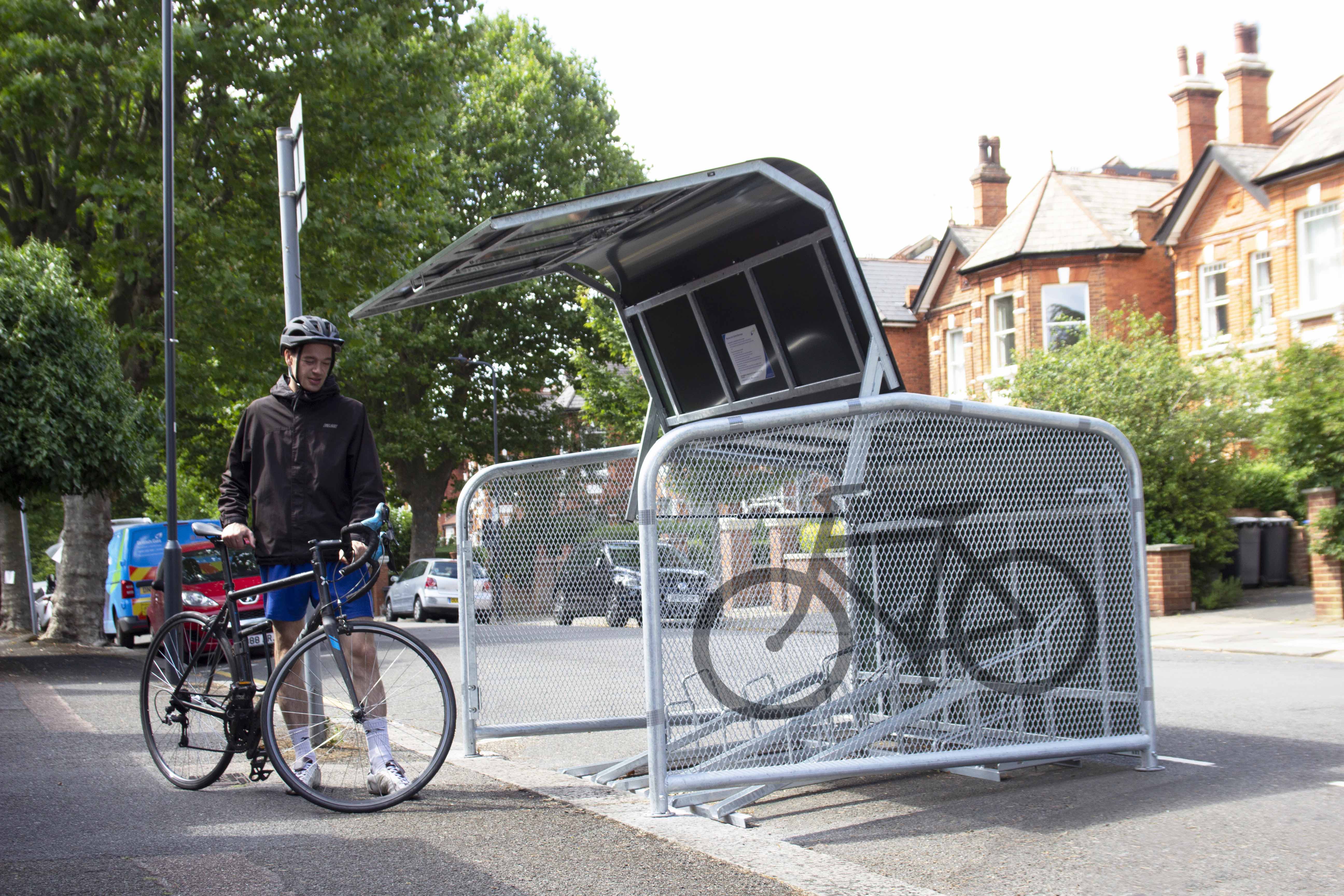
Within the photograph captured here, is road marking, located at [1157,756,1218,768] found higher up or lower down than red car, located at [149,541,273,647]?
lower down

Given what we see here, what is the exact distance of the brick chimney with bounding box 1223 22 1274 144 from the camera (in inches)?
1325

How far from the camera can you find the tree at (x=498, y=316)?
3962cm

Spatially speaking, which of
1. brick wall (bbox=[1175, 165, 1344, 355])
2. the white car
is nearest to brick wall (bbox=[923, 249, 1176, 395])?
brick wall (bbox=[1175, 165, 1344, 355])

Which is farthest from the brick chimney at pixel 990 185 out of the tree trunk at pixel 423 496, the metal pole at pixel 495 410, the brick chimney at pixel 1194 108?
the tree trunk at pixel 423 496

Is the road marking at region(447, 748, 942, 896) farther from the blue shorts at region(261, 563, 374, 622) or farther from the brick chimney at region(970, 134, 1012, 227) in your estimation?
the brick chimney at region(970, 134, 1012, 227)

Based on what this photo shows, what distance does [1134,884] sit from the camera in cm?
411

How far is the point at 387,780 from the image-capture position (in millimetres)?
5348

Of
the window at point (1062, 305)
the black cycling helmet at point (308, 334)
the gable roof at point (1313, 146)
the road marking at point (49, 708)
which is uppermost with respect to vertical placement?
the gable roof at point (1313, 146)

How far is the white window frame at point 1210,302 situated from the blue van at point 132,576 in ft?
77.2

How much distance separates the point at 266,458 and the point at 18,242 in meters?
17.2

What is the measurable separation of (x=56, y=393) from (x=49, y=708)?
233 inches

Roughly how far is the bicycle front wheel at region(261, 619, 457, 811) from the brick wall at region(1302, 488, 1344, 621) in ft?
49.9

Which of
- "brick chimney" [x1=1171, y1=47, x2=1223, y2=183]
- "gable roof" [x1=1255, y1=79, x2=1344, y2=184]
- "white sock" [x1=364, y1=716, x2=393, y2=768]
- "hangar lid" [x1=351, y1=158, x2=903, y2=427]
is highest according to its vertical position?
"brick chimney" [x1=1171, y1=47, x2=1223, y2=183]

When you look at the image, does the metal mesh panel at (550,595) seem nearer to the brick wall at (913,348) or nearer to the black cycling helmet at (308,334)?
the black cycling helmet at (308,334)
